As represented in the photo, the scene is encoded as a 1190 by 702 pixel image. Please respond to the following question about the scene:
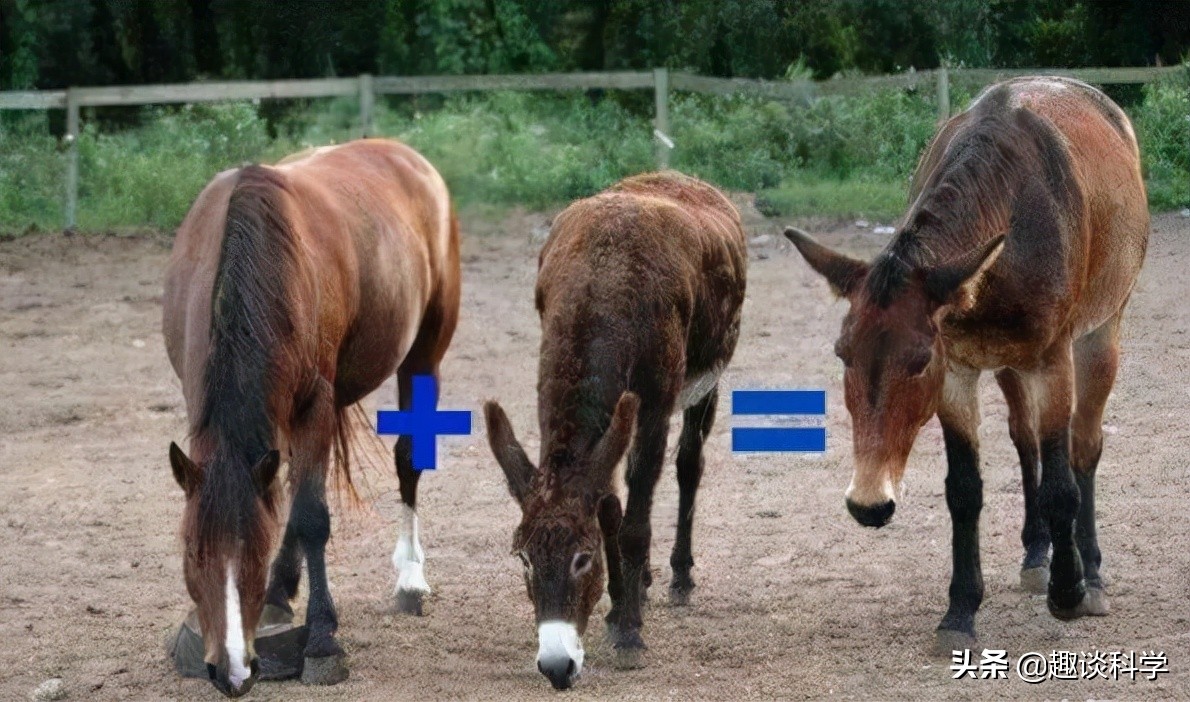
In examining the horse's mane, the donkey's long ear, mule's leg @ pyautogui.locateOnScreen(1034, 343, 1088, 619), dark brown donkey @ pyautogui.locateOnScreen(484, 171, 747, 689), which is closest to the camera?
dark brown donkey @ pyautogui.locateOnScreen(484, 171, 747, 689)

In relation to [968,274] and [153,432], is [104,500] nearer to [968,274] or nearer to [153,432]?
[153,432]

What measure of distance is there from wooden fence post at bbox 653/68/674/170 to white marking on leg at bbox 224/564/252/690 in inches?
440

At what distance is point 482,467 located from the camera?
8227mm

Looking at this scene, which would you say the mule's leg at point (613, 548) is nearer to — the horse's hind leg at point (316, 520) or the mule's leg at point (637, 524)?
the mule's leg at point (637, 524)

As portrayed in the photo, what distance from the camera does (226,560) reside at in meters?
4.28

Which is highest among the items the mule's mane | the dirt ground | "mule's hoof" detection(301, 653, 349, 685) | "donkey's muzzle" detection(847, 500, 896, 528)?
the mule's mane

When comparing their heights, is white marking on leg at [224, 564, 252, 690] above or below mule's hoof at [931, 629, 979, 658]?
above

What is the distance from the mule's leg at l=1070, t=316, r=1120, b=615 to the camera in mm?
5996

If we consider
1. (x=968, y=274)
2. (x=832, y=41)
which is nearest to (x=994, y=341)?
(x=968, y=274)

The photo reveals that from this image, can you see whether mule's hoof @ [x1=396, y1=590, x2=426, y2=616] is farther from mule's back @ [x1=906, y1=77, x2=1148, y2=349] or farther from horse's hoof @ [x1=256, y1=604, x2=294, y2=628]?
mule's back @ [x1=906, y1=77, x2=1148, y2=349]

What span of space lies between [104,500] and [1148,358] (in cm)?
647

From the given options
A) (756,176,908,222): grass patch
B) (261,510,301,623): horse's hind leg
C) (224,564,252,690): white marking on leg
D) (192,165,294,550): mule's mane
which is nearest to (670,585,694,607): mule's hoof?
(261,510,301,623): horse's hind leg

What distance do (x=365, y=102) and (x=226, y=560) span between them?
11339 millimetres

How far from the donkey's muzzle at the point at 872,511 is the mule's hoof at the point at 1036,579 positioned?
1.60 m
